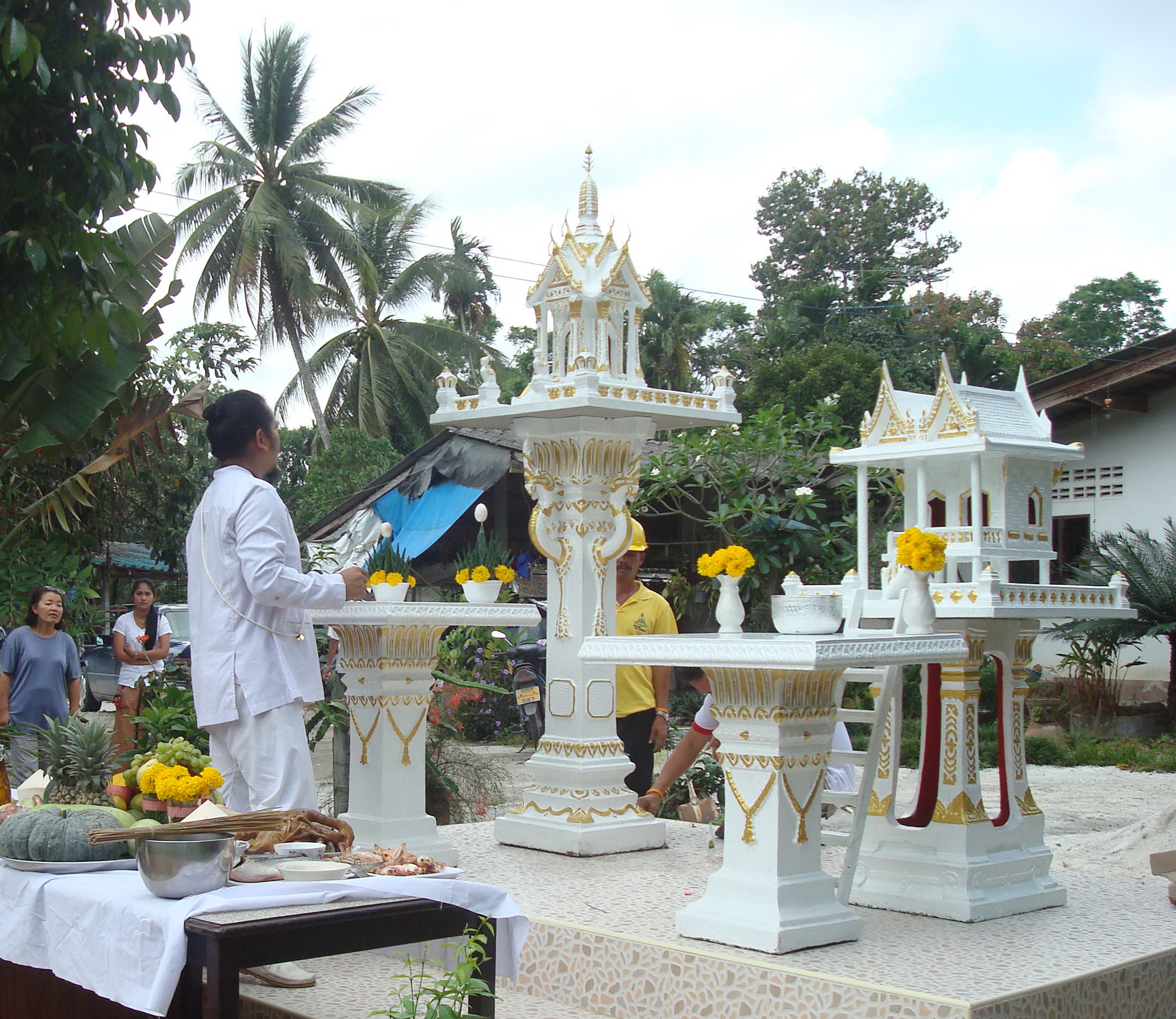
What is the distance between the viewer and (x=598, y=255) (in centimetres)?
659

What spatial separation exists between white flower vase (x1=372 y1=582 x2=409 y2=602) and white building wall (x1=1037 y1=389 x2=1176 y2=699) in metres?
9.40

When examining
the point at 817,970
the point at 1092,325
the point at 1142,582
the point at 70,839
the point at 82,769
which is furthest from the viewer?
the point at 1092,325

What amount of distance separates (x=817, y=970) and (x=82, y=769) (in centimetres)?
242

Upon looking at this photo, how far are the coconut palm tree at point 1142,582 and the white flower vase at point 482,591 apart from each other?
7994 millimetres

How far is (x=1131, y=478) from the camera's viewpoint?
13.3m

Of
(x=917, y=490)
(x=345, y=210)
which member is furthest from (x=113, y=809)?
(x=345, y=210)

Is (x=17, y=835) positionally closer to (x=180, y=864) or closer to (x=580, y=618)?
(x=180, y=864)

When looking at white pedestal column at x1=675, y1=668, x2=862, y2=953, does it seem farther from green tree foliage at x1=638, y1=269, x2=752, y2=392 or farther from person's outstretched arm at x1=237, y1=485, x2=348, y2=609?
green tree foliage at x1=638, y1=269, x2=752, y2=392

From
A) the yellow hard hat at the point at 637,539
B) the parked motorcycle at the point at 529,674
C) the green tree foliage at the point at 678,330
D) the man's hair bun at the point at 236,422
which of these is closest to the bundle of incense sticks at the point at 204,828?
the man's hair bun at the point at 236,422

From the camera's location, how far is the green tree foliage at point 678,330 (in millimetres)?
25391

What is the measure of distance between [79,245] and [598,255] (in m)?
2.63

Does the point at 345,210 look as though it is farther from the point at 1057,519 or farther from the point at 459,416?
the point at 459,416

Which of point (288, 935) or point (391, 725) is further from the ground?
point (391, 725)

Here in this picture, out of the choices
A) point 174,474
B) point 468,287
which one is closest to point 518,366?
point 468,287
